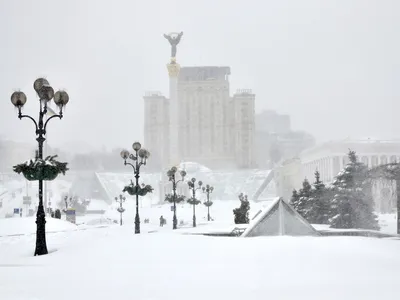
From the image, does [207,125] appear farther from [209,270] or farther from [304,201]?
[209,270]

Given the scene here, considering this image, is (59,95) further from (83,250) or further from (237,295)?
(237,295)

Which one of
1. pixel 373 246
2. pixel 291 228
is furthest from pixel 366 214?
pixel 373 246

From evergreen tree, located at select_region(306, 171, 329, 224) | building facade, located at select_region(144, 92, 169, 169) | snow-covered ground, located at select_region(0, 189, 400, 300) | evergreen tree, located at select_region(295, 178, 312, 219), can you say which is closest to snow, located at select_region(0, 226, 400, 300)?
snow-covered ground, located at select_region(0, 189, 400, 300)

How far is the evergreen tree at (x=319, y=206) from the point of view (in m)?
35.1

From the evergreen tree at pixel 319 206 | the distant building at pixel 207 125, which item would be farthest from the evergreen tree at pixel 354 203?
the distant building at pixel 207 125

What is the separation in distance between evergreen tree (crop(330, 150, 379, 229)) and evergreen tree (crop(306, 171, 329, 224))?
13.2 ft

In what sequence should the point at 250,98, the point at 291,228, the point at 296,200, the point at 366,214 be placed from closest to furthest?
the point at 291,228, the point at 366,214, the point at 296,200, the point at 250,98

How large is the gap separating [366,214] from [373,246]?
18.6 metres

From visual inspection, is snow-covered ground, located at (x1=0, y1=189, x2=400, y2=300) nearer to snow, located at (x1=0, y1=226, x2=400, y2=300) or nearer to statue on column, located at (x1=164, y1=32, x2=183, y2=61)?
snow, located at (x1=0, y1=226, x2=400, y2=300)

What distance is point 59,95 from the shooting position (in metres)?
13.4

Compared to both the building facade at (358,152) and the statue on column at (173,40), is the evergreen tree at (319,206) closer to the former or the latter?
the building facade at (358,152)

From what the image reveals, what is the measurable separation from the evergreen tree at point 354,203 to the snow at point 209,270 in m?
17.3

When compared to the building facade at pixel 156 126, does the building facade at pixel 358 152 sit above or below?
below

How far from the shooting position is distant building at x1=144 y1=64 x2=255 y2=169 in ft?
431
